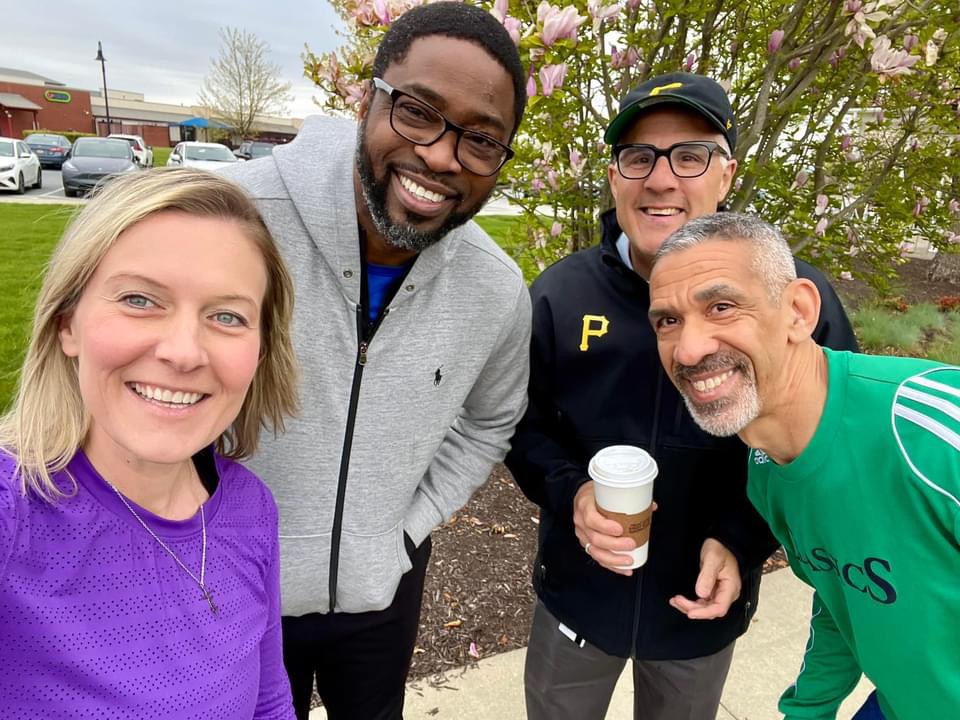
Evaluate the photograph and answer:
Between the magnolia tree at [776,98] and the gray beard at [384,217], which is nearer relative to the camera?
the gray beard at [384,217]

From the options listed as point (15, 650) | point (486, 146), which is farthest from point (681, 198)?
point (15, 650)

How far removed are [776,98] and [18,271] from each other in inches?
363

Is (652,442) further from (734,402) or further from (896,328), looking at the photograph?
(896,328)

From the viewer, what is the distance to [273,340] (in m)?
1.57

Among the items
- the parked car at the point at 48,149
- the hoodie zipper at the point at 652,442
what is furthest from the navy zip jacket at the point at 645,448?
the parked car at the point at 48,149

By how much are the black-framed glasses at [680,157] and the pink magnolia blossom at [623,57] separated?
1.77 metres

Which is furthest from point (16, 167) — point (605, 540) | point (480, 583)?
point (605, 540)

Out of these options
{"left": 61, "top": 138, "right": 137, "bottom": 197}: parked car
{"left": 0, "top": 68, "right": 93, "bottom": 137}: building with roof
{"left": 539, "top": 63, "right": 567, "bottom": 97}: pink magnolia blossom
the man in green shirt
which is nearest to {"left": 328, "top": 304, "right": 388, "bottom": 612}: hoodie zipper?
the man in green shirt

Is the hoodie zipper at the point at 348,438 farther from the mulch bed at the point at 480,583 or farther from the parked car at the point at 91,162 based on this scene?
the parked car at the point at 91,162

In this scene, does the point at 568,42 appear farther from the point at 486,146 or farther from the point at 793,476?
the point at 793,476

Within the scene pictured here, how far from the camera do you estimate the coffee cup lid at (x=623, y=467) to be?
1.75 m

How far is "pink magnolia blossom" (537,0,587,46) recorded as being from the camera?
2422 millimetres

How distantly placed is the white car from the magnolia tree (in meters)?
17.1

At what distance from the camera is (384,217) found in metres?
1.79
